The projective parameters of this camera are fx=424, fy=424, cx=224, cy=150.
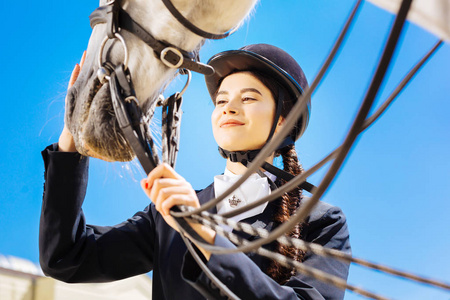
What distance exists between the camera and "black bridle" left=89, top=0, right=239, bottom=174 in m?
0.81

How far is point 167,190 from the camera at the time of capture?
73 cm

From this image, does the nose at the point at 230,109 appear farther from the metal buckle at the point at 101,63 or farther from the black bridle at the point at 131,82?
the metal buckle at the point at 101,63

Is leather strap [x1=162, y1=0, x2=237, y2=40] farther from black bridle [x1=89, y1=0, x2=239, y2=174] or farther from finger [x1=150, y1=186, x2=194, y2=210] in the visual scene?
finger [x1=150, y1=186, x2=194, y2=210]

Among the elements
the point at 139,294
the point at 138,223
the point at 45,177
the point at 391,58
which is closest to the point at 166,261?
the point at 138,223

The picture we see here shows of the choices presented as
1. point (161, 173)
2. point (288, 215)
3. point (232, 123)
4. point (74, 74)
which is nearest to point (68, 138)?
point (74, 74)

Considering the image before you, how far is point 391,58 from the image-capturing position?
0.48 metres

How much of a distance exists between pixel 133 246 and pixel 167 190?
1.94 feet

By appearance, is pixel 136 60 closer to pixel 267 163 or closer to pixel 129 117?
pixel 129 117

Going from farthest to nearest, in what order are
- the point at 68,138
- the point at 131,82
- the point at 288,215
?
the point at 288,215, the point at 68,138, the point at 131,82

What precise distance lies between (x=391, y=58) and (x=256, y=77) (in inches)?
35.1

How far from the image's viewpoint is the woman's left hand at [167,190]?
2.41 ft

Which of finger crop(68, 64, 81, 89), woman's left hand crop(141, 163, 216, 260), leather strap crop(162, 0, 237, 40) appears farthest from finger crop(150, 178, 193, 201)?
finger crop(68, 64, 81, 89)

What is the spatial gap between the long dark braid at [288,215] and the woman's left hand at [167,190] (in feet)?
1.22

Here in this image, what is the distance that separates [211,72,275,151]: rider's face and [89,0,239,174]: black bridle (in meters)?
0.31
